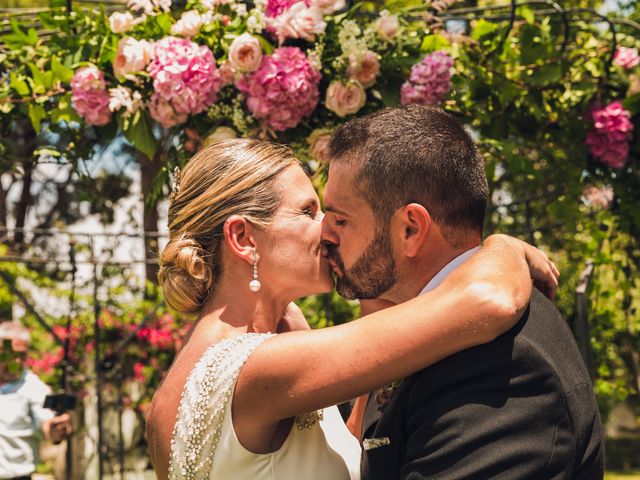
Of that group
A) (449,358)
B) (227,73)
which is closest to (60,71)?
(227,73)

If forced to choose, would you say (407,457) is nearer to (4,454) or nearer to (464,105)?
(464,105)

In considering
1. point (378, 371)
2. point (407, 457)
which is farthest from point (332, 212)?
point (407, 457)

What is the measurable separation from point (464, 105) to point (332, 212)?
169cm

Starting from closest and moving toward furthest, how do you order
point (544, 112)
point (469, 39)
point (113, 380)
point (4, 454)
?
point (469, 39) → point (544, 112) → point (4, 454) → point (113, 380)

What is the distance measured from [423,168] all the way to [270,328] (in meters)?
0.86

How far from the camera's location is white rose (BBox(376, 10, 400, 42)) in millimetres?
3562

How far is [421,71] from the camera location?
351cm

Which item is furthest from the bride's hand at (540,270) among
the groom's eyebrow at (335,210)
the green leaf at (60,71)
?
the green leaf at (60,71)

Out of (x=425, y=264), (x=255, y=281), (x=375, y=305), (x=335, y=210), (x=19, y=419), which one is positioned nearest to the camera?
(x=425, y=264)

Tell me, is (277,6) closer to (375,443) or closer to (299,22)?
(299,22)

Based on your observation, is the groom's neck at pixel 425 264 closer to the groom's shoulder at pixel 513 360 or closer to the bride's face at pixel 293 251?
the groom's shoulder at pixel 513 360

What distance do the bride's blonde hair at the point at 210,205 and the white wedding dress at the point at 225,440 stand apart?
0.30m

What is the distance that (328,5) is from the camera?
348cm

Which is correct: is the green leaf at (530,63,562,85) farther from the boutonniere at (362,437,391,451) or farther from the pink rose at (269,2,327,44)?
the boutonniere at (362,437,391,451)
